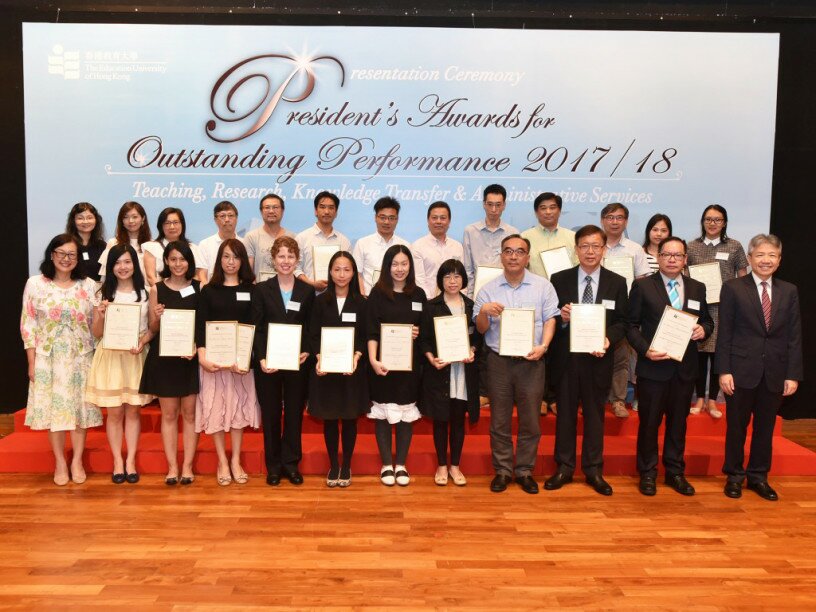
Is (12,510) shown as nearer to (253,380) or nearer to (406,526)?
(253,380)

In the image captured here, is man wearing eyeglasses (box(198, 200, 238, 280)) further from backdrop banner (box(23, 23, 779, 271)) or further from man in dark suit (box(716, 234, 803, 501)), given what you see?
man in dark suit (box(716, 234, 803, 501))

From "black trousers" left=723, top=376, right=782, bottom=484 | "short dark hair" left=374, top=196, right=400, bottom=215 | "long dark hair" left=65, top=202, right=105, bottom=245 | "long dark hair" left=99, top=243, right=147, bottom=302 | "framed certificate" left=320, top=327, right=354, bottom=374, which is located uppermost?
"short dark hair" left=374, top=196, right=400, bottom=215

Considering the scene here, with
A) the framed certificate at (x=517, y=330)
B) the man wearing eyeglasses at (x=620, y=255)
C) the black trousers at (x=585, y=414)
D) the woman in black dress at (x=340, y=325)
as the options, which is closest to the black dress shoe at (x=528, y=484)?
the black trousers at (x=585, y=414)

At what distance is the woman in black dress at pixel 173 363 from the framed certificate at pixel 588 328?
236cm

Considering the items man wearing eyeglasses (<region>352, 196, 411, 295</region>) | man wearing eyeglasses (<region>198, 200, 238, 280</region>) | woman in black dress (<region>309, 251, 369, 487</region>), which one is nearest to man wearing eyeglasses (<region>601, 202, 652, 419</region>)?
man wearing eyeglasses (<region>352, 196, 411, 295</region>)

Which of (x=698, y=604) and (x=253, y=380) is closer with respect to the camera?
(x=698, y=604)

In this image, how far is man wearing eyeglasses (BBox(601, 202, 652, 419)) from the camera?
475cm

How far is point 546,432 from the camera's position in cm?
487

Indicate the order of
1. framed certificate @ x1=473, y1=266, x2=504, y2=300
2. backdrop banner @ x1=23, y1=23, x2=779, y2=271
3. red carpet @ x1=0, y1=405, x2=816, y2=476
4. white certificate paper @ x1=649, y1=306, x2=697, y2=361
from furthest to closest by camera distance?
backdrop banner @ x1=23, y1=23, x2=779, y2=271
framed certificate @ x1=473, y1=266, x2=504, y2=300
red carpet @ x1=0, y1=405, x2=816, y2=476
white certificate paper @ x1=649, y1=306, x2=697, y2=361

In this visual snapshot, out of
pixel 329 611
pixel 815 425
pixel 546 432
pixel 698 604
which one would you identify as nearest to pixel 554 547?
pixel 698 604

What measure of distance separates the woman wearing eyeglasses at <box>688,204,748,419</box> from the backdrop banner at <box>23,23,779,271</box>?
93 centimetres

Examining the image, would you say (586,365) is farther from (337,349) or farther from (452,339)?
(337,349)

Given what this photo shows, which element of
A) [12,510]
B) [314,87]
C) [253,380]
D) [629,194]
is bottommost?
[12,510]

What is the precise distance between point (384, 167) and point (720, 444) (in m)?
3.50
